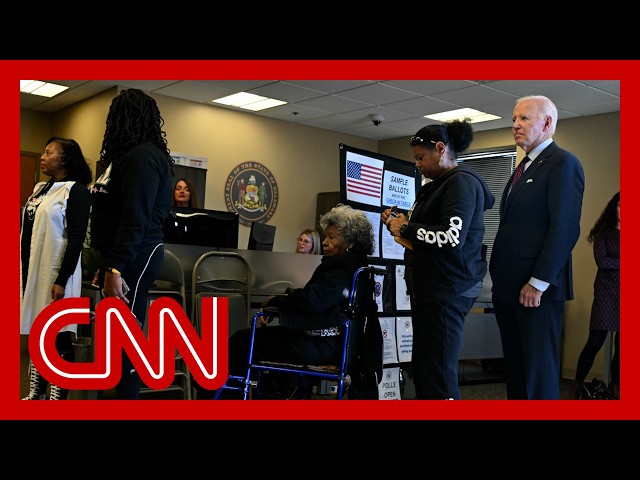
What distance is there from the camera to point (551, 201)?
7.89 feet

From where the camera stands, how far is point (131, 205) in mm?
2338

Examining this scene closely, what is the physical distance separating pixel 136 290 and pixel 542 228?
1.49m

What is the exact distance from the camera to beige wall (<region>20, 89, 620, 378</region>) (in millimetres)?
7125

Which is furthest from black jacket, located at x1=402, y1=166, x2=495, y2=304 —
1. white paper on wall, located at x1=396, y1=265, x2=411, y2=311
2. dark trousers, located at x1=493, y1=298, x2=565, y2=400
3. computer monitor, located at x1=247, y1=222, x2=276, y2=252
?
computer monitor, located at x1=247, y1=222, x2=276, y2=252

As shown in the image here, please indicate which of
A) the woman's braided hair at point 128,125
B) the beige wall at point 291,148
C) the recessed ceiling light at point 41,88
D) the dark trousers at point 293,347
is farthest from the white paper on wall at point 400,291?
the recessed ceiling light at point 41,88

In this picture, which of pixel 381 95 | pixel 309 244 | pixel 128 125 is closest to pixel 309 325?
pixel 128 125

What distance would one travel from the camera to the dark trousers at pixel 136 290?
2366 millimetres

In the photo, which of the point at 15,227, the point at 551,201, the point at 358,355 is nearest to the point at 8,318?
the point at 15,227

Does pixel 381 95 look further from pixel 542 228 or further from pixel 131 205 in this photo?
pixel 131 205

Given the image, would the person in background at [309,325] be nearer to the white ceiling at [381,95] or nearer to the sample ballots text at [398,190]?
the sample ballots text at [398,190]

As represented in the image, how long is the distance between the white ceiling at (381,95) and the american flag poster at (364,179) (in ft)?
9.37

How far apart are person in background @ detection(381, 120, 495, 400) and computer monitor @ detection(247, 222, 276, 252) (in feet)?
8.74
